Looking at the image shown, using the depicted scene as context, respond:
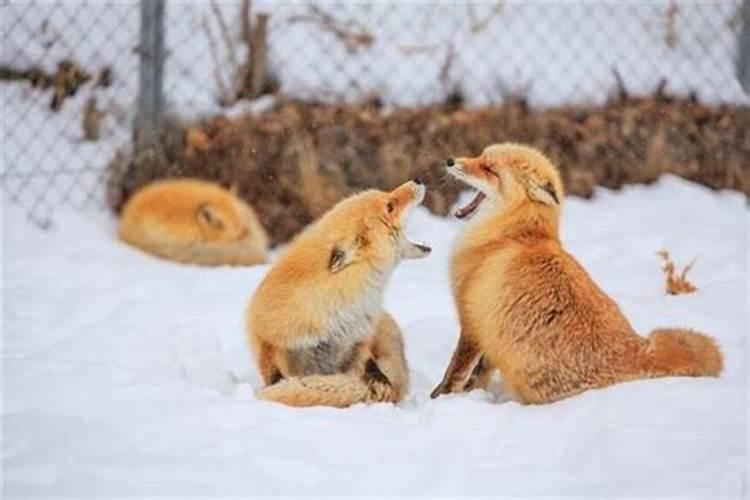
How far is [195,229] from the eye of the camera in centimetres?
621

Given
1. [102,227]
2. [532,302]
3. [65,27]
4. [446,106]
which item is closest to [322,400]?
[532,302]

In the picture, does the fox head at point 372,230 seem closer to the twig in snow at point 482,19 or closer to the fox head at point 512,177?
the fox head at point 512,177

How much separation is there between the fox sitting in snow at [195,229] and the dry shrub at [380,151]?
1.14ft

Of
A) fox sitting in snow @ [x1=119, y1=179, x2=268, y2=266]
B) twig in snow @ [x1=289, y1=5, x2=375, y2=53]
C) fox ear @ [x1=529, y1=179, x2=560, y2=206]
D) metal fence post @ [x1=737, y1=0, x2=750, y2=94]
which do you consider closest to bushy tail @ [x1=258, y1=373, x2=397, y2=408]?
fox ear @ [x1=529, y1=179, x2=560, y2=206]

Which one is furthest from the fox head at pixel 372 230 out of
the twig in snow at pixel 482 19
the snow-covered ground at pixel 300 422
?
the twig in snow at pixel 482 19

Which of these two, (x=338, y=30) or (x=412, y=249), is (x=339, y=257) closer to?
(x=412, y=249)

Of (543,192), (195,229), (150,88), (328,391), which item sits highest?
(543,192)

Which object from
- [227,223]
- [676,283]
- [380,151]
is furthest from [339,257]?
[380,151]

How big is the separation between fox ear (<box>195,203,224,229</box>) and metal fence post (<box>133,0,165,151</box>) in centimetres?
61

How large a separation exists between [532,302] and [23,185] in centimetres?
360

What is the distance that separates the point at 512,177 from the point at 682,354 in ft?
2.65

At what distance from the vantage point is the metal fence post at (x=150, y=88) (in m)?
6.64

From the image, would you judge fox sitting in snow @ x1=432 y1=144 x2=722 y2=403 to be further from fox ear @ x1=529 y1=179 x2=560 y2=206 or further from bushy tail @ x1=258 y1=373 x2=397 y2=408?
bushy tail @ x1=258 y1=373 x2=397 y2=408

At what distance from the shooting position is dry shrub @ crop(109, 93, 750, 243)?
663 centimetres
